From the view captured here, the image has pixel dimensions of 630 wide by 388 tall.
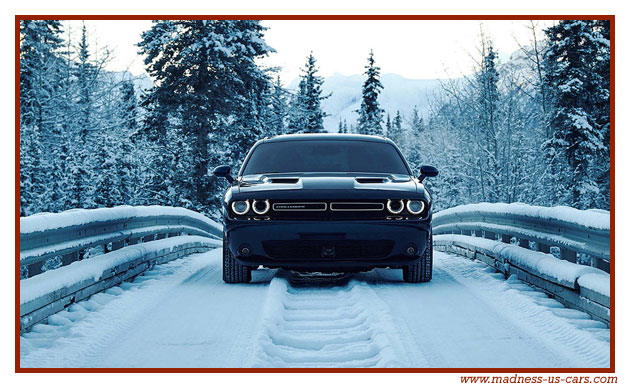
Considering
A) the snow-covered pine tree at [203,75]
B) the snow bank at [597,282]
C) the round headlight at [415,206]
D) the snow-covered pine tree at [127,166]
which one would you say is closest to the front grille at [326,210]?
the round headlight at [415,206]

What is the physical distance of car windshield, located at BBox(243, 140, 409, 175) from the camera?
7848 mm

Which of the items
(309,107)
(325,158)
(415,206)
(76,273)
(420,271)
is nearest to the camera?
(76,273)

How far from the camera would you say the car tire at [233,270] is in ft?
23.7

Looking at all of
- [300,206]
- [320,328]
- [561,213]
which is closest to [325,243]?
[300,206]

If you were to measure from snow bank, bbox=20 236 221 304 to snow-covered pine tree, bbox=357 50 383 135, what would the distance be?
2107 inches

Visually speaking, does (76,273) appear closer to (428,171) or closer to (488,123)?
(428,171)

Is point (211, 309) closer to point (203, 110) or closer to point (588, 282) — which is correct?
point (588, 282)

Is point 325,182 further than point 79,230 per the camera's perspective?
Yes

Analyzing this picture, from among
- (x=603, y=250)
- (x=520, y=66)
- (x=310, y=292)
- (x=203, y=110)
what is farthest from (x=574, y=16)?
(x=520, y=66)

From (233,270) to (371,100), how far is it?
56.1m

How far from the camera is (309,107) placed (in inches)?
2233

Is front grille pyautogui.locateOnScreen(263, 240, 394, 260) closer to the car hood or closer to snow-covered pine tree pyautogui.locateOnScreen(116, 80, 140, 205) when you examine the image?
the car hood

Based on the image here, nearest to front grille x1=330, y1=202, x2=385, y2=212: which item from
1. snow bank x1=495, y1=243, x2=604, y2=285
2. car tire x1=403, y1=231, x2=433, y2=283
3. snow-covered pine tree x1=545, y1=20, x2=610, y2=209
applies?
car tire x1=403, y1=231, x2=433, y2=283

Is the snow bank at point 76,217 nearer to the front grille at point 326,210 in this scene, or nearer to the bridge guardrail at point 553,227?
the front grille at point 326,210
